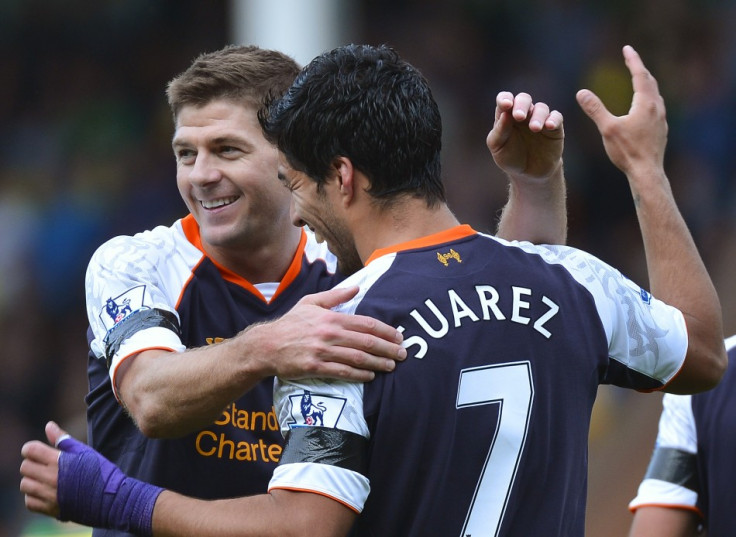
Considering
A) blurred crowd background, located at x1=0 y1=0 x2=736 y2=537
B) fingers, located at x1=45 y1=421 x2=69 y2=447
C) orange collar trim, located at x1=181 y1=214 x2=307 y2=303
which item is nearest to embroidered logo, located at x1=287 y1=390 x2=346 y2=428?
fingers, located at x1=45 y1=421 x2=69 y2=447

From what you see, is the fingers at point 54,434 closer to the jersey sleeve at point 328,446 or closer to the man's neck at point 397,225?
the jersey sleeve at point 328,446

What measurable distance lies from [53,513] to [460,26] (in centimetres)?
804

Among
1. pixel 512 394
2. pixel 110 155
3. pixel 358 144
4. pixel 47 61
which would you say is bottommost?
pixel 512 394

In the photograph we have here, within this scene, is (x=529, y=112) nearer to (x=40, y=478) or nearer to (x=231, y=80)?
(x=231, y=80)

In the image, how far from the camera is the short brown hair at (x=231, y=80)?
3.62 m

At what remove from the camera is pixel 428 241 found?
8.89ft

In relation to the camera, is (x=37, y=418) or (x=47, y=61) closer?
(x=37, y=418)

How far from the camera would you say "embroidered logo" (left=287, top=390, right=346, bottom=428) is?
2.46 metres

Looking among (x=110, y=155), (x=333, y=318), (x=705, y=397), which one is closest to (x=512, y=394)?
(x=333, y=318)

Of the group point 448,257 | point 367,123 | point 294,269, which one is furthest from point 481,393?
point 294,269

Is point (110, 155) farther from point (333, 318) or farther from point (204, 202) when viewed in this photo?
point (333, 318)

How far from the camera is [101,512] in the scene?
2660 millimetres

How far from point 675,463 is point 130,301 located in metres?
1.82

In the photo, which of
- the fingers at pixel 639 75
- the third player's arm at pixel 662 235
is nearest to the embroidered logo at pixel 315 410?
the third player's arm at pixel 662 235
